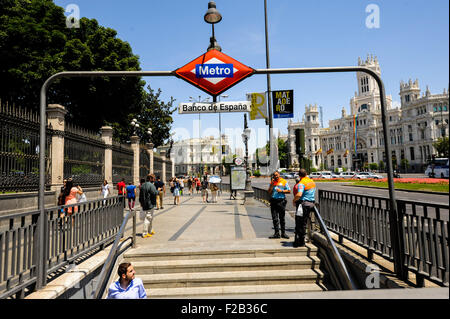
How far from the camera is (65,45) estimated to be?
21.0 m

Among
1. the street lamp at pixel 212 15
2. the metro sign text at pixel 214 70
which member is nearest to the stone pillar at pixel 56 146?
the street lamp at pixel 212 15

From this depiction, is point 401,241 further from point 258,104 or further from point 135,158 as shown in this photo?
point 135,158

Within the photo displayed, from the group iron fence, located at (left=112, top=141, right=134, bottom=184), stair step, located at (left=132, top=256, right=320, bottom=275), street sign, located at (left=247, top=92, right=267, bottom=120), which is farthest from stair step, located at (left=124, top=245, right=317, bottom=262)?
iron fence, located at (left=112, top=141, right=134, bottom=184)

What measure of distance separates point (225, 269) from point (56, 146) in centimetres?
925

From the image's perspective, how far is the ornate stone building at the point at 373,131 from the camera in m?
78.9

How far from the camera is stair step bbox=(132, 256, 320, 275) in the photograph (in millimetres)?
5387

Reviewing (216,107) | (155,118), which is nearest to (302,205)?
(216,107)

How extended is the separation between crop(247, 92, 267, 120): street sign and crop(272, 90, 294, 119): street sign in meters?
0.68

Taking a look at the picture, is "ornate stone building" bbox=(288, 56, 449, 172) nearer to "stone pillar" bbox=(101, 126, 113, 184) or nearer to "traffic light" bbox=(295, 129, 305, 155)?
"stone pillar" bbox=(101, 126, 113, 184)

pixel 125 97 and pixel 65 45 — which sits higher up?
pixel 65 45

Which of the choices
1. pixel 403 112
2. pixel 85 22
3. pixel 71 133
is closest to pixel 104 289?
pixel 71 133

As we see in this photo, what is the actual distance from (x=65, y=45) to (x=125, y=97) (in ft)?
19.8

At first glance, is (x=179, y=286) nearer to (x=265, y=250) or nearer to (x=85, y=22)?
(x=265, y=250)

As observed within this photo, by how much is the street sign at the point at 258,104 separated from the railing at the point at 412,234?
4.39 meters
